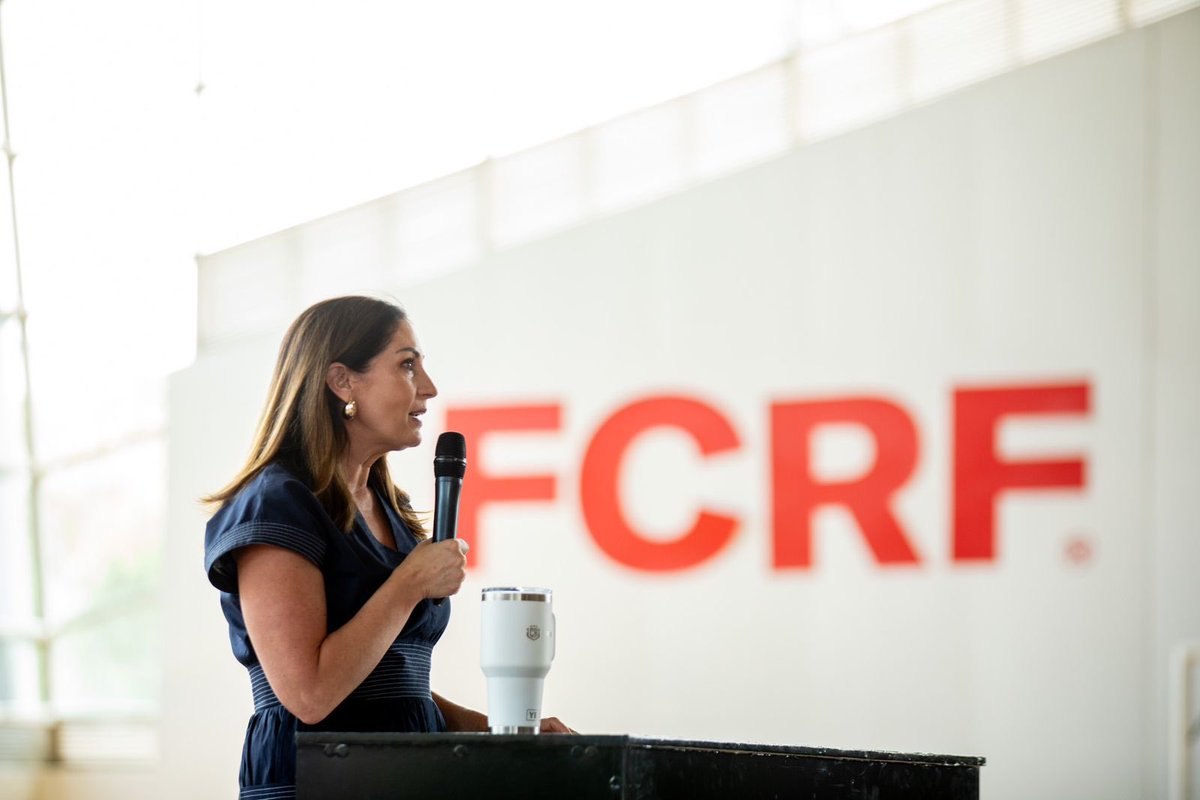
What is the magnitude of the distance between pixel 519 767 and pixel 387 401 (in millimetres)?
683

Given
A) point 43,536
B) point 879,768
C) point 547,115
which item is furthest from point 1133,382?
point 43,536

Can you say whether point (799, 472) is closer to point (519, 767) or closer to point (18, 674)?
point (519, 767)

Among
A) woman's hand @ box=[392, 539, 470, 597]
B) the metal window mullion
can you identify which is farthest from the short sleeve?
the metal window mullion

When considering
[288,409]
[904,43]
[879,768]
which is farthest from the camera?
[904,43]

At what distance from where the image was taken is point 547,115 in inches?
232

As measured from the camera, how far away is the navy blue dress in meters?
1.73

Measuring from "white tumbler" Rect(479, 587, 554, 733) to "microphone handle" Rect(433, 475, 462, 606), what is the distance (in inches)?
6.2

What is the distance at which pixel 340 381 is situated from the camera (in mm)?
1928

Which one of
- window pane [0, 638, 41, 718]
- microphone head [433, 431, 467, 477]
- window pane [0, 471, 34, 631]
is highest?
microphone head [433, 431, 467, 477]

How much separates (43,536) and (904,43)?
5146mm

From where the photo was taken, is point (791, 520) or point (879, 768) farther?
point (791, 520)

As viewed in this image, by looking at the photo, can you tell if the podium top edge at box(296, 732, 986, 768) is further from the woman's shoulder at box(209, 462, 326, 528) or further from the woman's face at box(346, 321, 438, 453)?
the woman's face at box(346, 321, 438, 453)

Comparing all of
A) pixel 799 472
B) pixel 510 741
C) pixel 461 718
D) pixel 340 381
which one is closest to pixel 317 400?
pixel 340 381

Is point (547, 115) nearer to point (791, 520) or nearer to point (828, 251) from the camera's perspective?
point (828, 251)
